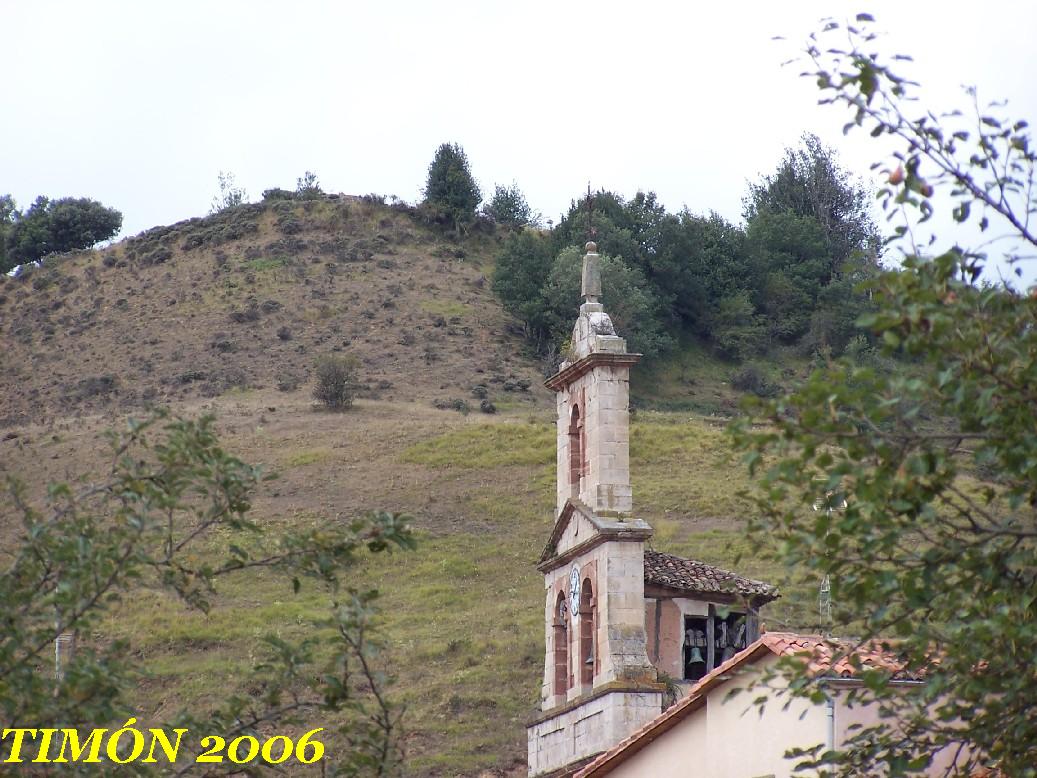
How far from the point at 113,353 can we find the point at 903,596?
8360 cm

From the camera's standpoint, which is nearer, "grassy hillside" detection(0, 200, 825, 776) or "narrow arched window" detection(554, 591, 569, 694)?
"narrow arched window" detection(554, 591, 569, 694)

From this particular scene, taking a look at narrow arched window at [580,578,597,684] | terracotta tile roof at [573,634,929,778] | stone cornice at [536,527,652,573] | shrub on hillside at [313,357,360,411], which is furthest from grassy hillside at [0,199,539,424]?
terracotta tile roof at [573,634,929,778]

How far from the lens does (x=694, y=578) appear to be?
27656 millimetres

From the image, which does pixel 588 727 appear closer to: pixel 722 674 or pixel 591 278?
pixel 591 278

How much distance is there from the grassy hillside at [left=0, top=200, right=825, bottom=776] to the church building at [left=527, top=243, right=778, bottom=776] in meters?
2.01

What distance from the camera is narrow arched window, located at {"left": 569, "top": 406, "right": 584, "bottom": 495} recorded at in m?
28.3

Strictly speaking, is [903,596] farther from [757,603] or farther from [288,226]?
[288,226]

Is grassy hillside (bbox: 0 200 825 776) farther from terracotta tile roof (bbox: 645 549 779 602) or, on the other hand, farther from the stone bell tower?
the stone bell tower

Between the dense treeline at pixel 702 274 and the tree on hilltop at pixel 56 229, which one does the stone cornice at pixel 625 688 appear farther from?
the tree on hilltop at pixel 56 229

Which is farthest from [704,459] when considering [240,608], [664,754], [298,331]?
[664,754]

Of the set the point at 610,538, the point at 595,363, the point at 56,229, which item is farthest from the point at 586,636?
the point at 56,229

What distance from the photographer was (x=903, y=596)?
1127 centimetres

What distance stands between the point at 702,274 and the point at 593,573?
74675 mm

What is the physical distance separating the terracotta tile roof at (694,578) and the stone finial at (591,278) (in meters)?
4.38
